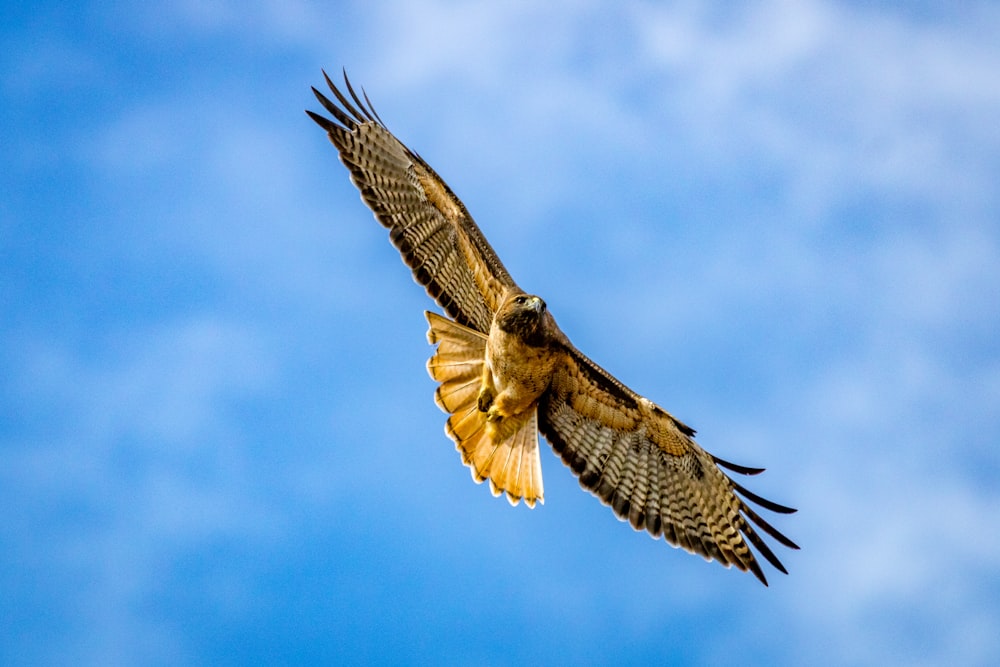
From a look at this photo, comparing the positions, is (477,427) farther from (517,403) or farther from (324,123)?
(324,123)

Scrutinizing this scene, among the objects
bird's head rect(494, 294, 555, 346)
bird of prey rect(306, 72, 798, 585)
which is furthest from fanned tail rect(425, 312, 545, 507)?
bird's head rect(494, 294, 555, 346)

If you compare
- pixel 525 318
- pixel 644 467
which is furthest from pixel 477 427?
pixel 644 467

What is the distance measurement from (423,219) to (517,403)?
1.72 meters

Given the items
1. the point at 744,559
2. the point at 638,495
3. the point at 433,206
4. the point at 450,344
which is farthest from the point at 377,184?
the point at 744,559

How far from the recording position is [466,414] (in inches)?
343

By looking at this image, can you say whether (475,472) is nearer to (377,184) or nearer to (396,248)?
(396,248)

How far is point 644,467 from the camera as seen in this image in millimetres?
8820

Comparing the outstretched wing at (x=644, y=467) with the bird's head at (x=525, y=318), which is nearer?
the bird's head at (x=525, y=318)

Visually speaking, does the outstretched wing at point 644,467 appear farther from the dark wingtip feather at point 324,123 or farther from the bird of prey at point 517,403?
the dark wingtip feather at point 324,123

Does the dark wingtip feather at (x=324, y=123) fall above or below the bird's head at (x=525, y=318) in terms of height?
above

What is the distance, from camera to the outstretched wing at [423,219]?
8484mm

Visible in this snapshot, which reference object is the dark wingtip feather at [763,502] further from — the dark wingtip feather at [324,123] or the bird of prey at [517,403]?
the dark wingtip feather at [324,123]

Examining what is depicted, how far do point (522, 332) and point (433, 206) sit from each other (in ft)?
4.68

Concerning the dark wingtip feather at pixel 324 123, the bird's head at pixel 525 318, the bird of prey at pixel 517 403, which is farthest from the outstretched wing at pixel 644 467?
the dark wingtip feather at pixel 324 123
